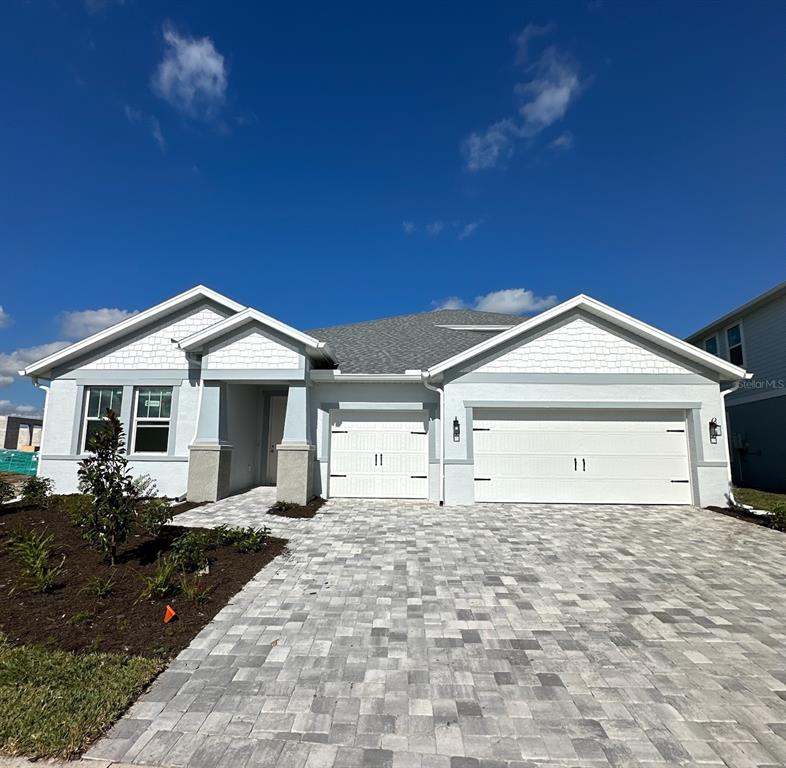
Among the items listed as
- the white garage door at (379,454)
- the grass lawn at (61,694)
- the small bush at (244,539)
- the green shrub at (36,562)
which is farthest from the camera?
the white garage door at (379,454)

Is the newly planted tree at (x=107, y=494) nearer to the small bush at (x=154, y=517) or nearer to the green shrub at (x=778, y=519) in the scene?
the small bush at (x=154, y=517)

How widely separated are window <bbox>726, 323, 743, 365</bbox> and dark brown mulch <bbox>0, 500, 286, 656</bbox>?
703 inches

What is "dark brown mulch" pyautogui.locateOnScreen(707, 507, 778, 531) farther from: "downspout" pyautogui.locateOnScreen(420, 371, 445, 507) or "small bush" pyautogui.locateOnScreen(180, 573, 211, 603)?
"small bush" pyautogui.locateOnScreen(180, 573, 211, 603)

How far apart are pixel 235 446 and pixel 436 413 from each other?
18.2 ft

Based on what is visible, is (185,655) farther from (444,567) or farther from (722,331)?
(722,331)

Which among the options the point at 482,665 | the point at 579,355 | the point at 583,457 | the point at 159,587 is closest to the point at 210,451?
the point at 159,587

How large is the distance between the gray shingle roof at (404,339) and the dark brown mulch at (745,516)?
7543 mm

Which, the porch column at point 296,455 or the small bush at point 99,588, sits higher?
the porch column at point 296,455

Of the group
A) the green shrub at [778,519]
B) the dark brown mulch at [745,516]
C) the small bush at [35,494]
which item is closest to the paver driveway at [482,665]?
the green shrub at [778,519]

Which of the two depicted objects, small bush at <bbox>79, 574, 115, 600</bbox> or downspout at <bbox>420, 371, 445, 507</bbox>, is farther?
downspout at <bbox>420, 371, 445, 507</bbox>

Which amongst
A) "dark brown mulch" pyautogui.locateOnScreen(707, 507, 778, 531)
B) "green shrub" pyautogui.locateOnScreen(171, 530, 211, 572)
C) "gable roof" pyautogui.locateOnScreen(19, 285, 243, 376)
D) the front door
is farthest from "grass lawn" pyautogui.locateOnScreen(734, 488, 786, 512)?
"gable roof" pyautogui.locateOnScreen(19, 285, 243, 376)

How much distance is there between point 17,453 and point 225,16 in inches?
881

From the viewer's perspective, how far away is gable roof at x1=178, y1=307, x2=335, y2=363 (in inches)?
412

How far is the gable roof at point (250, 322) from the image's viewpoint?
10.5 meters
